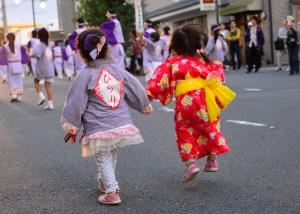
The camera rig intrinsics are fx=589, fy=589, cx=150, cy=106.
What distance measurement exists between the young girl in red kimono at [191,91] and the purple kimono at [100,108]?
46cm

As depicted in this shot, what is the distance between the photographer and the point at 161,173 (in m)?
5.32

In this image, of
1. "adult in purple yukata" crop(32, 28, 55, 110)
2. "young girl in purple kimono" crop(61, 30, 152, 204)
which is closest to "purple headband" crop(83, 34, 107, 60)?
"young girl in purple kimono" crop(61, 30, 152, 204)

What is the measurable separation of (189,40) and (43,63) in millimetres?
7915

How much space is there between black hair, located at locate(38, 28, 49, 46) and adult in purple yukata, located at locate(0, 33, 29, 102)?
254cm

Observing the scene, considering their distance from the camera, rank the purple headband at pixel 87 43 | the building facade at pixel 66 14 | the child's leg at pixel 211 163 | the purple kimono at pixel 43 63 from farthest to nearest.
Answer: the building facade at pixel 66 14 → the purple kimono at pixel 43 63 → the child's leg at pixel 211 163 → the purple headband at pixel 87 43

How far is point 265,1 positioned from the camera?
23641 millimetres

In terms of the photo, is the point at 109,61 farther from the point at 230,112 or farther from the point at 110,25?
the point at 110,25

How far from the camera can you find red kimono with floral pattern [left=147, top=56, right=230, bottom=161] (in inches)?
187

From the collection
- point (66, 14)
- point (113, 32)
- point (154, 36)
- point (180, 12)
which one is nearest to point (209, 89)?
point (113, 32)

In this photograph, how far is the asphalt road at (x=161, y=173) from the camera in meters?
4.26

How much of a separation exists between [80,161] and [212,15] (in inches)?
898

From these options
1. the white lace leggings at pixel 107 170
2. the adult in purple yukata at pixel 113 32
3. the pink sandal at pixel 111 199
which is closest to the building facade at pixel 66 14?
the adult in purple yukata at pixel 113 32

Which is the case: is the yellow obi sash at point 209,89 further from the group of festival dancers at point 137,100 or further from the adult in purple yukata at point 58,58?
the adult in purple yukata at point 58,58

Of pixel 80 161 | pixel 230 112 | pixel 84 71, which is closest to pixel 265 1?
pixel 230 112
